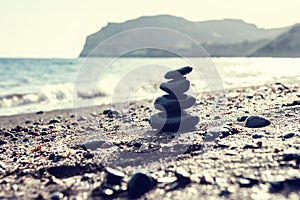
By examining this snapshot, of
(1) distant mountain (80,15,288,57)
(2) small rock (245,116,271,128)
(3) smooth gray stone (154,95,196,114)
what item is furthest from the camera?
(1) distant mountain (80,15,288,57)

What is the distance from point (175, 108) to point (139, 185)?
3089 millimetres

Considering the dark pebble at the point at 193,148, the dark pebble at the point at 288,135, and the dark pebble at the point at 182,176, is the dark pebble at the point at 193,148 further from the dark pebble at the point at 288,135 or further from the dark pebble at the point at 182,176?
the dark pebble at the point at 288,135

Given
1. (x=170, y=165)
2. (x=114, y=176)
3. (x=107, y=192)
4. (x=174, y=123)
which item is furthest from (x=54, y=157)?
(x=174, y=123)

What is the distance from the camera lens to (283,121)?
5.72m

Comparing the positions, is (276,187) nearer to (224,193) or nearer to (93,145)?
(224,193)

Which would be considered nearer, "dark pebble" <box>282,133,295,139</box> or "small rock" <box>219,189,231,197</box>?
"small rock" <box>219,189,231,197</box>

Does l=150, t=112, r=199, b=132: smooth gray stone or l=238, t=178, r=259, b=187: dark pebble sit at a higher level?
l=150, t=112, r=199, b=132: smooth gray stone

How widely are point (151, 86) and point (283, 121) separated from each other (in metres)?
16.4

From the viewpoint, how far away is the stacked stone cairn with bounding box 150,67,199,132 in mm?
6184

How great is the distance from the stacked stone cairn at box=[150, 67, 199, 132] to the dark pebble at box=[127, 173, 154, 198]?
261 centimetres

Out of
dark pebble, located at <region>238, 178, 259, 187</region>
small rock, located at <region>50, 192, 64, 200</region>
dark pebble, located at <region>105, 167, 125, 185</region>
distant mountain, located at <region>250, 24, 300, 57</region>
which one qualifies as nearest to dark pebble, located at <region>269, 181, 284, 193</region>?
dark pebble, located at <region>238, 178, 259, 187</region>

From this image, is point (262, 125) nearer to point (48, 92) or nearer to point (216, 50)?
point (48, 92)

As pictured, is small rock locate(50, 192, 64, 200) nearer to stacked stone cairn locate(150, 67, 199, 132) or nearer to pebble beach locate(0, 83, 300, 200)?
pebble beach locate(0, 83, 300, 200)

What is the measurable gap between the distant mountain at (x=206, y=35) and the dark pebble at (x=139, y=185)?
61.8 meters
